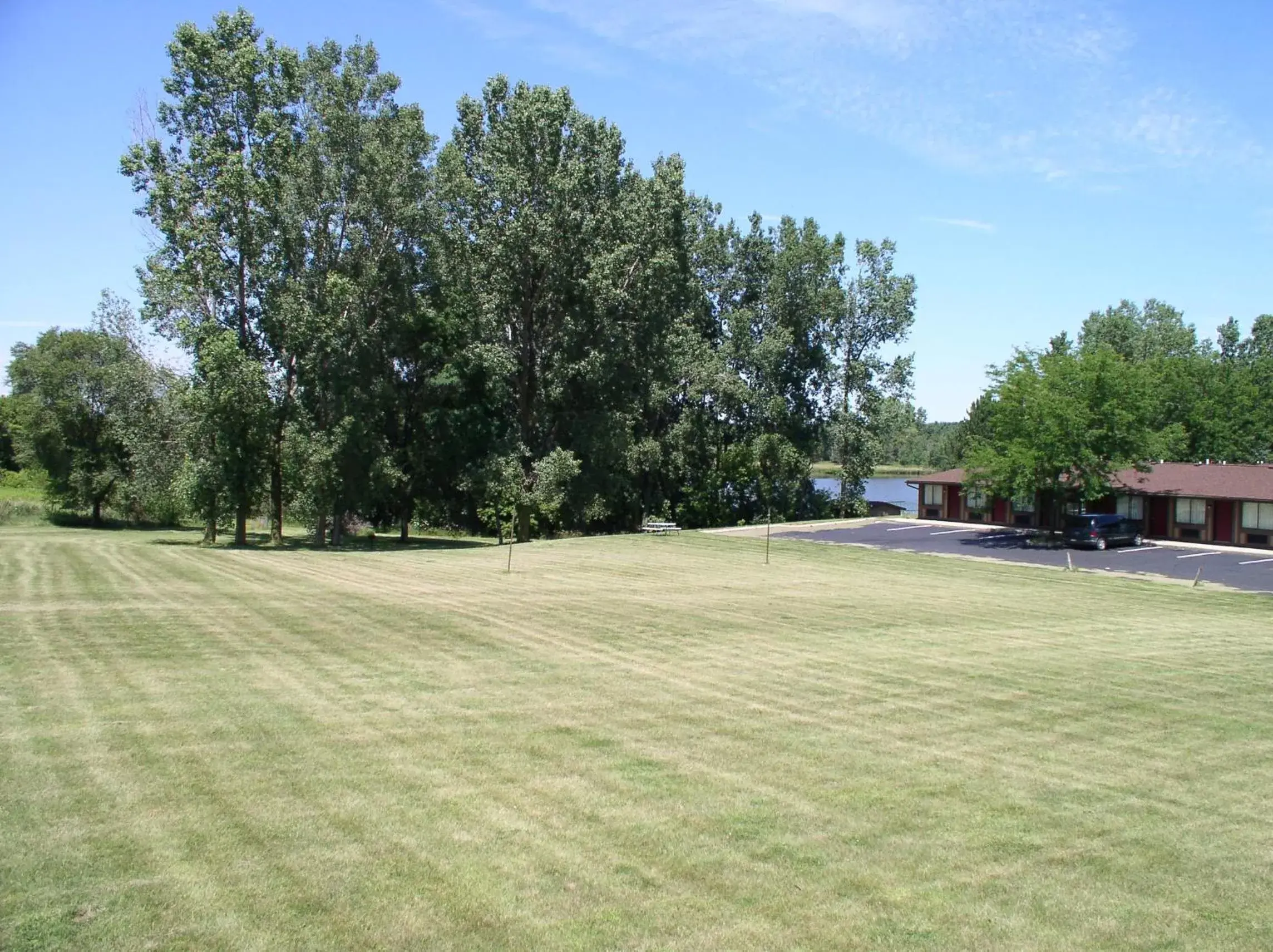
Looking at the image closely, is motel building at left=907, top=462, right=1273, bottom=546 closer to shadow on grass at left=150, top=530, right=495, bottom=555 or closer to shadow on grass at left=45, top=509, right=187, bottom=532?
shadow on grass at left=150, top=530, right=495, bottom=555

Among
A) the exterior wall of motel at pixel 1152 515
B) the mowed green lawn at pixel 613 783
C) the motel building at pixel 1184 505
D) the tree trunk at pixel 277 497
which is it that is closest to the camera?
the mowed green lawn at pixel 613 783

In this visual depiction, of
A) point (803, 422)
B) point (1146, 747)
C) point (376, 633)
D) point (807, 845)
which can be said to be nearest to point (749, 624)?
point (376, 633)

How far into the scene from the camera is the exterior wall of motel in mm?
38312

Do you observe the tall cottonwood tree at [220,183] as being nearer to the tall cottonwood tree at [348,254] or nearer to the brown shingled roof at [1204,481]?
the tall cottonwood tree at [348,254]

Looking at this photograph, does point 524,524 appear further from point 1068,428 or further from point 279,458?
point 1068,428

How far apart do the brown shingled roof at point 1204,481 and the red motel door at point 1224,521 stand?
496 millimetres

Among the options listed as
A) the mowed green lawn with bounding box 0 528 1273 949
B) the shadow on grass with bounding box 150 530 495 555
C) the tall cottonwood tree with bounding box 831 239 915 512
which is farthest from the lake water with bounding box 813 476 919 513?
the mowed green lawn with bounding box 0 528 1273 949

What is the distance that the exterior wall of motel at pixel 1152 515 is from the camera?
3831 cm

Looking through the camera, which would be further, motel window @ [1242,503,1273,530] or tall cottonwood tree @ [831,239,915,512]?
tall cottonwood tree @ [831,239,915,512]

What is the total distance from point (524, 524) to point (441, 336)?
932 centimetres

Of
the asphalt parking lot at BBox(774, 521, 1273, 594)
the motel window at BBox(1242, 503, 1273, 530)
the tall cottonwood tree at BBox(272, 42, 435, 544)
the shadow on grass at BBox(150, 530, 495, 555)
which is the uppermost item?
the tall cottonwood tree at BBox(272, 42, 435, 544)

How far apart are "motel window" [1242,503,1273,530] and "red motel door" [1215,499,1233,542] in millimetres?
487

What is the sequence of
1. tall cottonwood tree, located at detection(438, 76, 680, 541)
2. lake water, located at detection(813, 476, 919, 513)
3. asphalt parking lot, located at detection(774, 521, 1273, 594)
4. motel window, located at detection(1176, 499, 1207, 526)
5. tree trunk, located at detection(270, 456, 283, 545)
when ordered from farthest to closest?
lake water, located at detection(813, 476, 919, 513) → tall cottonwood tree, located at detection(438, 76, 680, 541) → motel window, located at detection(1176, 499, 1207, 526) → tree trunk, located at detection(270, 456, 283, 545) → asphalt parking lot, located at detection(774, 521, 1273, 594)

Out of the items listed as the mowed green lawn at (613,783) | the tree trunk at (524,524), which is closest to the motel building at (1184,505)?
the tree trunk at (524,524)
